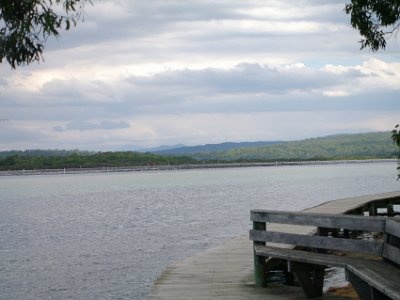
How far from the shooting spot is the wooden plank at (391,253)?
29.2 ft

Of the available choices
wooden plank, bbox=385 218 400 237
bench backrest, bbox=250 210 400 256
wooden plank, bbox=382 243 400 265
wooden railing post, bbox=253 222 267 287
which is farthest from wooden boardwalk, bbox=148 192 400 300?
wooden plank, bbox=385 218 400 237

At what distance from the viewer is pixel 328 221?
1066cm

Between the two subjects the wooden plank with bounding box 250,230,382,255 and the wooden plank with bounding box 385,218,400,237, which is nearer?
the wooden plank with bounding box 385,218,400,237

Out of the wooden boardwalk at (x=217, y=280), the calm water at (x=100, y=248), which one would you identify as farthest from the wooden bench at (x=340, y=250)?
the calm water at (x=100, y=248)

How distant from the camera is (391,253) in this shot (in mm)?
9102

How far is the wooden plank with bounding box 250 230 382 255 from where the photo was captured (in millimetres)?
9742

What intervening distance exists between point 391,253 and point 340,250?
60.8 inches

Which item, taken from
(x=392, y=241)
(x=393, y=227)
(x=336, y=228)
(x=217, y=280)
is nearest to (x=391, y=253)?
(x=392, y=241)

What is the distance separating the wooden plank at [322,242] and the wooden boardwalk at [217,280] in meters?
0.92

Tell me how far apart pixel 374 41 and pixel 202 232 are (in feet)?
68.6

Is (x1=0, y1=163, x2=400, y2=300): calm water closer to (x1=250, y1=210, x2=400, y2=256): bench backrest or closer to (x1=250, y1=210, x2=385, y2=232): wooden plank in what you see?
(x1=250, y1=210, x2=400, y2=256): bench backrest

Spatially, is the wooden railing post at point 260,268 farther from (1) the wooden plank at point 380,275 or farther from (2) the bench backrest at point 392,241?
(2) the bench backrest at point 392,241

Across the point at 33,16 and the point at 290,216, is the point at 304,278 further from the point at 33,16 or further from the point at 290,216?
the point at 33,16

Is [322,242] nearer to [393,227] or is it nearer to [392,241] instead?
[392,241]
